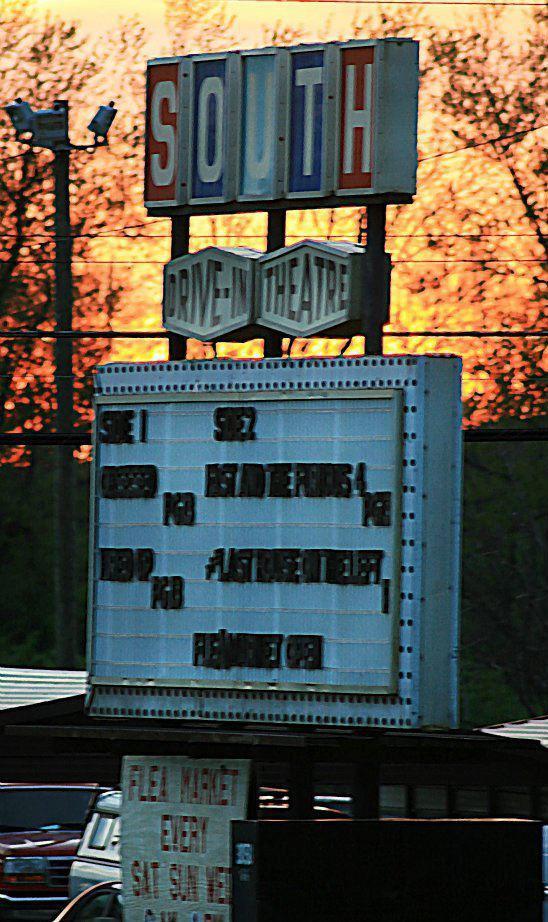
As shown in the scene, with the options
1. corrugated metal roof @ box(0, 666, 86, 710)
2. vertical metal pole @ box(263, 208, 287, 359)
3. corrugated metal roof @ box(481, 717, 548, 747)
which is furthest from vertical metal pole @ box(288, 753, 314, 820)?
corrugated metal roof @ box(0, 666, 86, 710)

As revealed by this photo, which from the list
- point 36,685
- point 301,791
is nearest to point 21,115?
point 36,685

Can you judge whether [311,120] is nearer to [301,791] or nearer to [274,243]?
[274,243]

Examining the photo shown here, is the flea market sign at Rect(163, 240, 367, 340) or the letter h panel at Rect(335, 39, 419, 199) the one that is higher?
the letter h panel at Rect(335, 39, 419, 199)

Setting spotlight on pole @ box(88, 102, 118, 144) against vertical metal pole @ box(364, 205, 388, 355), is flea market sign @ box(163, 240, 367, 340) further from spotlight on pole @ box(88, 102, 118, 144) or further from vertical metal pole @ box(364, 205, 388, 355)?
spotlight on pole @ box(88, 102, 118, 144)

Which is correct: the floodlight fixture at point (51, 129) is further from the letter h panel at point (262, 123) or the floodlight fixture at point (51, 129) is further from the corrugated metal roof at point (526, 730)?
the letter h panel at point (262, 123)

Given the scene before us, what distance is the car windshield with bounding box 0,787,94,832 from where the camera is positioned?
25.8 metres

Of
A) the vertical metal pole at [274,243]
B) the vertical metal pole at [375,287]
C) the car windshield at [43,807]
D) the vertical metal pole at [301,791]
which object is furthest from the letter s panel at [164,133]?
the car windshield at [43,807]

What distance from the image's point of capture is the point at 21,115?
25.9 m

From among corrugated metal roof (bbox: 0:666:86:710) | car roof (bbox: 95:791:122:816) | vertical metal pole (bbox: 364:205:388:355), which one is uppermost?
vertical metal pole (bbox: 364:205:388:355)

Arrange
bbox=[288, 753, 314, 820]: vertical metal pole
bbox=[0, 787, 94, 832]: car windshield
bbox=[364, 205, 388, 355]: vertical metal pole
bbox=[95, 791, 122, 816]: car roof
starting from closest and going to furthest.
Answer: bbox=[364, 205, 388, 355]: vertical metal pole < bbox=[288, 753, 314, 820]: vertical metal pole < bbox=[95, 791, 122, 816]: car roof < bbox=[0, 787, 94, 832]: car windshield

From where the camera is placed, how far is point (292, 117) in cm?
1514

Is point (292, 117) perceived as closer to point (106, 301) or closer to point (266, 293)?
point (266, 293)

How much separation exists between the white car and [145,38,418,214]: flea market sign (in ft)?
29.0

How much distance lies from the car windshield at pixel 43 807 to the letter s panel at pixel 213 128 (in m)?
12.4
